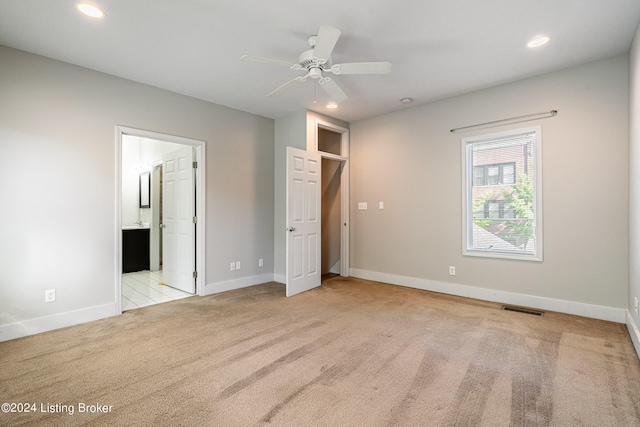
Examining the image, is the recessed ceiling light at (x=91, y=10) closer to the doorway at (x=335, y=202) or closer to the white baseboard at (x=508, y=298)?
the doorway at (x=335, y=202)

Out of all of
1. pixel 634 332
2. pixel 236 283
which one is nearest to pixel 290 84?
pixel 236 283

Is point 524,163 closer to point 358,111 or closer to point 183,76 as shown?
point 358,111

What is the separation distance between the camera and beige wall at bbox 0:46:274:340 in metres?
2.86

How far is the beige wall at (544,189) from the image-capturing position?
125 inches

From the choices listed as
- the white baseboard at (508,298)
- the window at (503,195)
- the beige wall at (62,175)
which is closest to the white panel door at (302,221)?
the white baseboard at (508,298)

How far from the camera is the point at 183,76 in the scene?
352 centimetres

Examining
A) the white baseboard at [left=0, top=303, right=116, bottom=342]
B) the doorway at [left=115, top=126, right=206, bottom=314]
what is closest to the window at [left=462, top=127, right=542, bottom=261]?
the doorway at [left=115, top=126, right=206, bottom=314]

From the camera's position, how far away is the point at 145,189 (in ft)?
21.1

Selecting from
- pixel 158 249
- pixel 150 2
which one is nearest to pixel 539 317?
pixel 150 2

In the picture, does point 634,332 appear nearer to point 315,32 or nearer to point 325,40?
point 325,40

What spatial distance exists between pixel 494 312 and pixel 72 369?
4124 millimetres

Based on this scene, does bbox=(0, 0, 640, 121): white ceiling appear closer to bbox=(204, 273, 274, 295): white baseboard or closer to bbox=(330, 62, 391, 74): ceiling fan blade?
bbox=(330, 62, 391, 74): ceiling fan blade

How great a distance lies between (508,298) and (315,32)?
3798 millimetres

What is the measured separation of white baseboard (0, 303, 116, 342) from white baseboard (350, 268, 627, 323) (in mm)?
3746
